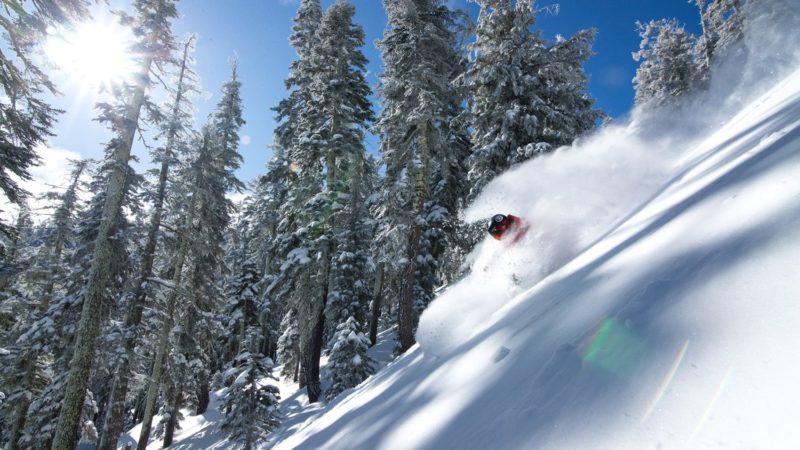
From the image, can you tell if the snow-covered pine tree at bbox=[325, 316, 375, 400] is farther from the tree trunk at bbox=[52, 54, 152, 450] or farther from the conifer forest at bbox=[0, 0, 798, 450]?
the tree trunk at bbox=[52, 54, 152, 450]

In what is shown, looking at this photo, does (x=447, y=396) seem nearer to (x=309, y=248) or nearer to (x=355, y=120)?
(x=309, y=248)

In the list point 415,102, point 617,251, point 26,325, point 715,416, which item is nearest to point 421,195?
point 415,102

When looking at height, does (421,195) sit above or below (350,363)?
above

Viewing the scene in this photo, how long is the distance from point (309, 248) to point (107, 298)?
310 inches

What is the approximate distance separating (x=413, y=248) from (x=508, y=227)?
6438 mm

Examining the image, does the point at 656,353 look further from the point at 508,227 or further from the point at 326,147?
the point at 326,147

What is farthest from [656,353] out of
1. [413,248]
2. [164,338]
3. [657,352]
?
[164,338]

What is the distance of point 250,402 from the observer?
1017 cm

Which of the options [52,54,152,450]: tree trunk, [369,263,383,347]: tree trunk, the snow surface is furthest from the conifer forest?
the snow surface

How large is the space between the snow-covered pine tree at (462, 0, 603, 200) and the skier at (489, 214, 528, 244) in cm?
566

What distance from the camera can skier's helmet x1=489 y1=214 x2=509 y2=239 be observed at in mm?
8031

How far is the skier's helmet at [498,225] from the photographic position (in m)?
8.03

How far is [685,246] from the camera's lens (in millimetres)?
2172

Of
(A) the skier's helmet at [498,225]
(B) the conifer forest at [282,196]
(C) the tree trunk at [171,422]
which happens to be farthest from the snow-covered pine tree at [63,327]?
A: (A) the skier's helmet at [498,225]
